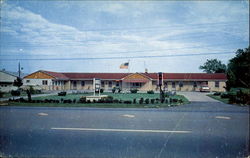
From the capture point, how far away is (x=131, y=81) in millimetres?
44875

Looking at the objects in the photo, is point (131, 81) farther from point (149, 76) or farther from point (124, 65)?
point (124, 65)

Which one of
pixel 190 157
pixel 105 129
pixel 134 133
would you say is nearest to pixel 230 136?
pixel 190 157

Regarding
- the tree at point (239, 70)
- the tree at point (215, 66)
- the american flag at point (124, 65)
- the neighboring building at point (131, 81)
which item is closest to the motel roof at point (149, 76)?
the neighboring building at point (131, 81)

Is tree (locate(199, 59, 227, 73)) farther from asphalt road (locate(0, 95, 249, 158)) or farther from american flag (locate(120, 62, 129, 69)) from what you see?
asphalt road (locate(0, 95, 249, 158))

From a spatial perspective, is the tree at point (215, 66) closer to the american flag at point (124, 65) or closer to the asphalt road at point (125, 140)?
the american flag at point (124, 65)

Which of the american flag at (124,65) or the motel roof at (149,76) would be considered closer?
the american flag at (124,65)

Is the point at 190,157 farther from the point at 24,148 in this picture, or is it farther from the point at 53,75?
the point at 53,75

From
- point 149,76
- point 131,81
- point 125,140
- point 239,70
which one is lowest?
point 125,140

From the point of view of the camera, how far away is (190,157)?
4.72 meters

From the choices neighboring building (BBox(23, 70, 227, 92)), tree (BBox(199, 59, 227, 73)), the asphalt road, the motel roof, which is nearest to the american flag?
neighboring building (BBox(23, 70, 227, 92))

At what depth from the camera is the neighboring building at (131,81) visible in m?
42.7

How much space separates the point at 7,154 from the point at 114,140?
3084mm

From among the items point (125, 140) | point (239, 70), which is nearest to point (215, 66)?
point (239, 70)

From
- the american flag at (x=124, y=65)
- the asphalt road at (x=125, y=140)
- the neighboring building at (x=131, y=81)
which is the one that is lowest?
the asphalt road at (x=125, y=140)
